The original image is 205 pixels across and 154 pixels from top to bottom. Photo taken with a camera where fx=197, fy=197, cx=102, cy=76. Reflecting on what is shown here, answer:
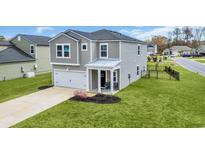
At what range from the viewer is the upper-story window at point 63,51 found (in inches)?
663

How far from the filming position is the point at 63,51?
56.0ft

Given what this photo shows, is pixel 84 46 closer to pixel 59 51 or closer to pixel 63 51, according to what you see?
pixel 63 51

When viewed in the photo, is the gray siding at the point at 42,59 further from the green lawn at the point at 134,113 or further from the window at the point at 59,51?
the green lawn at the point at 134,113

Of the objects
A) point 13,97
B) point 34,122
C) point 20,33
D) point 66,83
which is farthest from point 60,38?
point 20,33

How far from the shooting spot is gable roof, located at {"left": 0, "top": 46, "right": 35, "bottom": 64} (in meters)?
22.8

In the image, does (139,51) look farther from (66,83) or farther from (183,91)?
(66,83)

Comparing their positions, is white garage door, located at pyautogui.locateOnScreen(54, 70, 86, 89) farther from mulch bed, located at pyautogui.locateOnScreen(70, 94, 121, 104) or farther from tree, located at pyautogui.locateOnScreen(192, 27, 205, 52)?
tree, located at pyautogui.locateOnScreen(192, 27, 205, 52)

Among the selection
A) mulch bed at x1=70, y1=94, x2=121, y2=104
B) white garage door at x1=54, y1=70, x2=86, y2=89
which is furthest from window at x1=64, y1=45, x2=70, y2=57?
mulch bed at x1=70, y1=94, x2=121, y2=104

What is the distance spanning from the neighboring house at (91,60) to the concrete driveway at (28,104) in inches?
73.9

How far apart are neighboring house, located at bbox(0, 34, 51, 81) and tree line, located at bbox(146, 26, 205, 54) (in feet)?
166

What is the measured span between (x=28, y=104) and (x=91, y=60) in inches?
242

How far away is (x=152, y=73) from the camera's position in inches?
1028

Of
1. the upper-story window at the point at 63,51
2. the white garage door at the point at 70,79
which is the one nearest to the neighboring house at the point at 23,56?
the white garage door at the point at 70,79

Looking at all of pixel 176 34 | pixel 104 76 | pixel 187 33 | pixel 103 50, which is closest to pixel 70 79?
pixel 104 76
